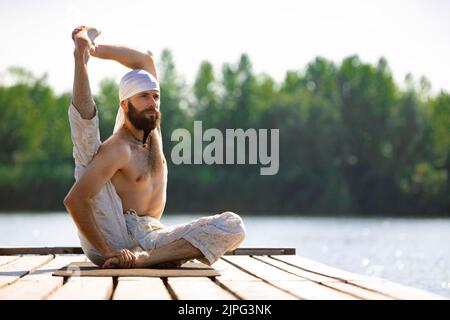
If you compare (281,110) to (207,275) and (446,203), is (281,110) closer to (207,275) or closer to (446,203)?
(446,203)

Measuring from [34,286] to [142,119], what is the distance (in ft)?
4.51

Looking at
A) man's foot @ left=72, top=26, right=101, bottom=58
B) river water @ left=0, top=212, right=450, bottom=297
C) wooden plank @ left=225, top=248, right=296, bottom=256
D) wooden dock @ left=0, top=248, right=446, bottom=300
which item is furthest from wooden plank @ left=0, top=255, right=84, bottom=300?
river water @ left=0, top=212, right=450, bottom=297

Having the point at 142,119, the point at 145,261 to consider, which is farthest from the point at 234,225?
the point at 142,119

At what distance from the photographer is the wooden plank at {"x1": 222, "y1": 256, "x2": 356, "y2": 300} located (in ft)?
12.3

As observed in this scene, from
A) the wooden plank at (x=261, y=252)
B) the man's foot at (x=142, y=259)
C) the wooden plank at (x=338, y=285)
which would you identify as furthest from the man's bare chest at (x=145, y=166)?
the wooden plank at (x=261, y=252)

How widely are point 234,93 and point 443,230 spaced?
71.4 ft

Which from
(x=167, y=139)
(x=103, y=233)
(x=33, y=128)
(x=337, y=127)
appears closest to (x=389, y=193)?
(x=337, y=127)

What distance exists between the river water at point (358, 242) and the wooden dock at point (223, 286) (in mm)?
4565

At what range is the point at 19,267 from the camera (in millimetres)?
5305

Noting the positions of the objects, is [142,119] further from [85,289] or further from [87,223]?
[85,289]

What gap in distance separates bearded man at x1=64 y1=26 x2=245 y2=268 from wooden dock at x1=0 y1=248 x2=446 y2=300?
11.4 inches

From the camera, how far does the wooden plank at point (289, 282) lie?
12.3 feet

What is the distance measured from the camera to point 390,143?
136 ft

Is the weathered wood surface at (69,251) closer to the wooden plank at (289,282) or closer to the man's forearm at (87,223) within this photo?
the wooden plank at (289,282)
